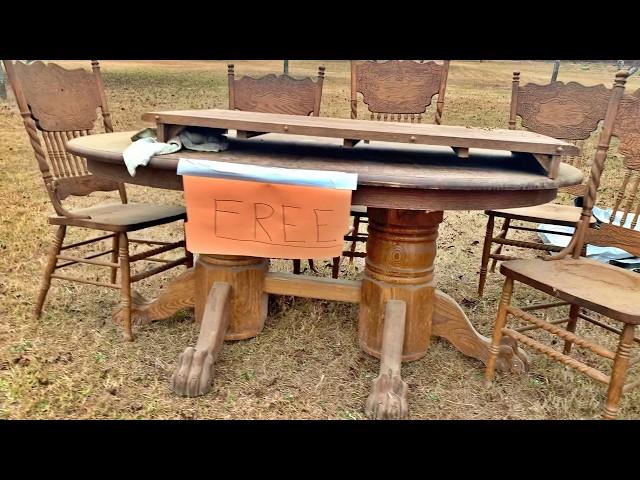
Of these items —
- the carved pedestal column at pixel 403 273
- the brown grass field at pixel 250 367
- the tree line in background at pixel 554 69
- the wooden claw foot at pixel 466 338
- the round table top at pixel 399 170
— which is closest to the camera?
the round table top at pixel 399 170

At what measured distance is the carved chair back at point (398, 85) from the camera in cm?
328

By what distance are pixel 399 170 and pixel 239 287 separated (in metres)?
0.98

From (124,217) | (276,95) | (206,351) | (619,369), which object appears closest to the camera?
(619,369)

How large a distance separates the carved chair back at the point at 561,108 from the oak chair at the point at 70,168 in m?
2.04

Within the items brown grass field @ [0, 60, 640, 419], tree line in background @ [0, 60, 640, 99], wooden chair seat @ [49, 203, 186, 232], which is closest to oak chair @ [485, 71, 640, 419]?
brown grass field @ [0, 60, 640, 419]

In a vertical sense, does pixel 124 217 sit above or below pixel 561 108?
below

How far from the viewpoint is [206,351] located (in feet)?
7.30

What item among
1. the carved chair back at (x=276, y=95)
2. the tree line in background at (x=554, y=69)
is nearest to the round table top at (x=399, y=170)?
the carved chair back at (x=276, y=95)

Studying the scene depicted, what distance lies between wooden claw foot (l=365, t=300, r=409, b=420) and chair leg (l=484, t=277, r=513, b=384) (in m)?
0.39

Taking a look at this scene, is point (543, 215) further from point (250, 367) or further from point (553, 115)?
point (250, 367)

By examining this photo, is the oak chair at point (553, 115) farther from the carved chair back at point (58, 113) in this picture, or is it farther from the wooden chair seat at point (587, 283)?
the carved chair back at point (58, 113)

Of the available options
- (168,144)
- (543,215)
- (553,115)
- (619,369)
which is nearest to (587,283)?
(619,369)

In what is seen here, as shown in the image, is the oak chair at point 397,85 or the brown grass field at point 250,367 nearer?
the brown grass field at point 250,367

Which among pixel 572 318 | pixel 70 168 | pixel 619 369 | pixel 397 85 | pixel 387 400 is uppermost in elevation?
pixel 397 85
